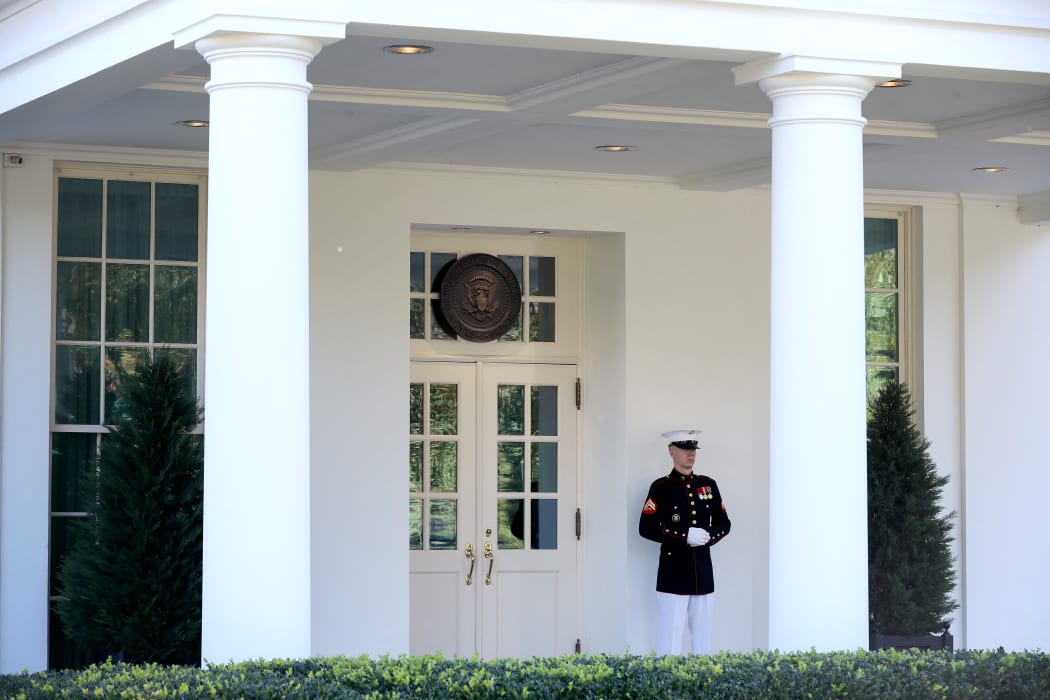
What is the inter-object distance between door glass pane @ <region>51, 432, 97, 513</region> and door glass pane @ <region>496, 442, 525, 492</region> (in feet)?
9.27

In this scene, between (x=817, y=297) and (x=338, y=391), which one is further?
(x=338, y=391)

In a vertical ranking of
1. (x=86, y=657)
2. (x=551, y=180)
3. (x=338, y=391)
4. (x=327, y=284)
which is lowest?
(x=86, y=657)

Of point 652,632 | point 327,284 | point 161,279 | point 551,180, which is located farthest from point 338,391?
point 652,632

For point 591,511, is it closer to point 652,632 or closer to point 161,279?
point 652,632

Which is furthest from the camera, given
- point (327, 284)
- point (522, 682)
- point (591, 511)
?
point (591, 511)

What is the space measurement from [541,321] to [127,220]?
117 inches

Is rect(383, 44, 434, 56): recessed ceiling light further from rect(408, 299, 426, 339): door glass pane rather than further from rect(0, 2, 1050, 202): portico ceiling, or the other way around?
rect(408, 299, 426, 339): door glass pane

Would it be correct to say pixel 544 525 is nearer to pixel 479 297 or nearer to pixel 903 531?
pixel 479 297

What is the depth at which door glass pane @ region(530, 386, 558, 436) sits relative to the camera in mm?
10828

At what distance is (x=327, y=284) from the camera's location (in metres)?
9.91

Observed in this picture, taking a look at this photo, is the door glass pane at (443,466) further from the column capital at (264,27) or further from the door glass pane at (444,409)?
the column capital at (264,27)

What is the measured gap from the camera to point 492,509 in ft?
35.2

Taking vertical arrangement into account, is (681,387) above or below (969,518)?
above

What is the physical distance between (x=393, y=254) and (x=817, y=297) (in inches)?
167
